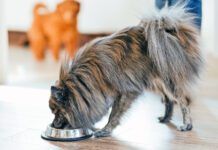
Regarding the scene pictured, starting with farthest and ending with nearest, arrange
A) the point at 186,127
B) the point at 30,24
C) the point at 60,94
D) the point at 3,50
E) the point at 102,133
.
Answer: the point at 30,24
the point at 3,50
the point at 186,127
the point at 102,133
the point at 60,94

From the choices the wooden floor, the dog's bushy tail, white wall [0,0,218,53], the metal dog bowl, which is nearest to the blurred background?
white wall [0,0,218,53]

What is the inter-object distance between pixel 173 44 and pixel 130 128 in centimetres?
59

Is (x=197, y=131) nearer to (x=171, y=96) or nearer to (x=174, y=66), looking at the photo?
(x=171, y=96)

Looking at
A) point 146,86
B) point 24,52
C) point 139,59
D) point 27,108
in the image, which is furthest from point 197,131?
point 24,52

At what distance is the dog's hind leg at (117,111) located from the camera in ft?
7.20

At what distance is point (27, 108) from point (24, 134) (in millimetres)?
659

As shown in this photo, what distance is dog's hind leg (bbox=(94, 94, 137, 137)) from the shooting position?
2.20 metres

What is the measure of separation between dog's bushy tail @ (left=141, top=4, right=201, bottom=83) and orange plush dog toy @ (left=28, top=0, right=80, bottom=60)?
1.96 m

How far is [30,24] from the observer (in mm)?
4203

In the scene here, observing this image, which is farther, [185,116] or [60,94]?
[185,116]

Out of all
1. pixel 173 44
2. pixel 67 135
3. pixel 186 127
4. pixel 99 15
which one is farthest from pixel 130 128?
pixel 99 15

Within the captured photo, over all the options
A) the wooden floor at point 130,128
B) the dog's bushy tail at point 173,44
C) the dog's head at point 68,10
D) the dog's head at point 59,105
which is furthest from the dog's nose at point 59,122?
the dog's head at point 68,10

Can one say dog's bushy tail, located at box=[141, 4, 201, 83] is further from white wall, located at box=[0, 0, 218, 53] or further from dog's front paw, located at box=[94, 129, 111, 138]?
white wall, located at box=[0, 0, 218, 53]

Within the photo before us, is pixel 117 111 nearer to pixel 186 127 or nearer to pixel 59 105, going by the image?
pixel 59 105
